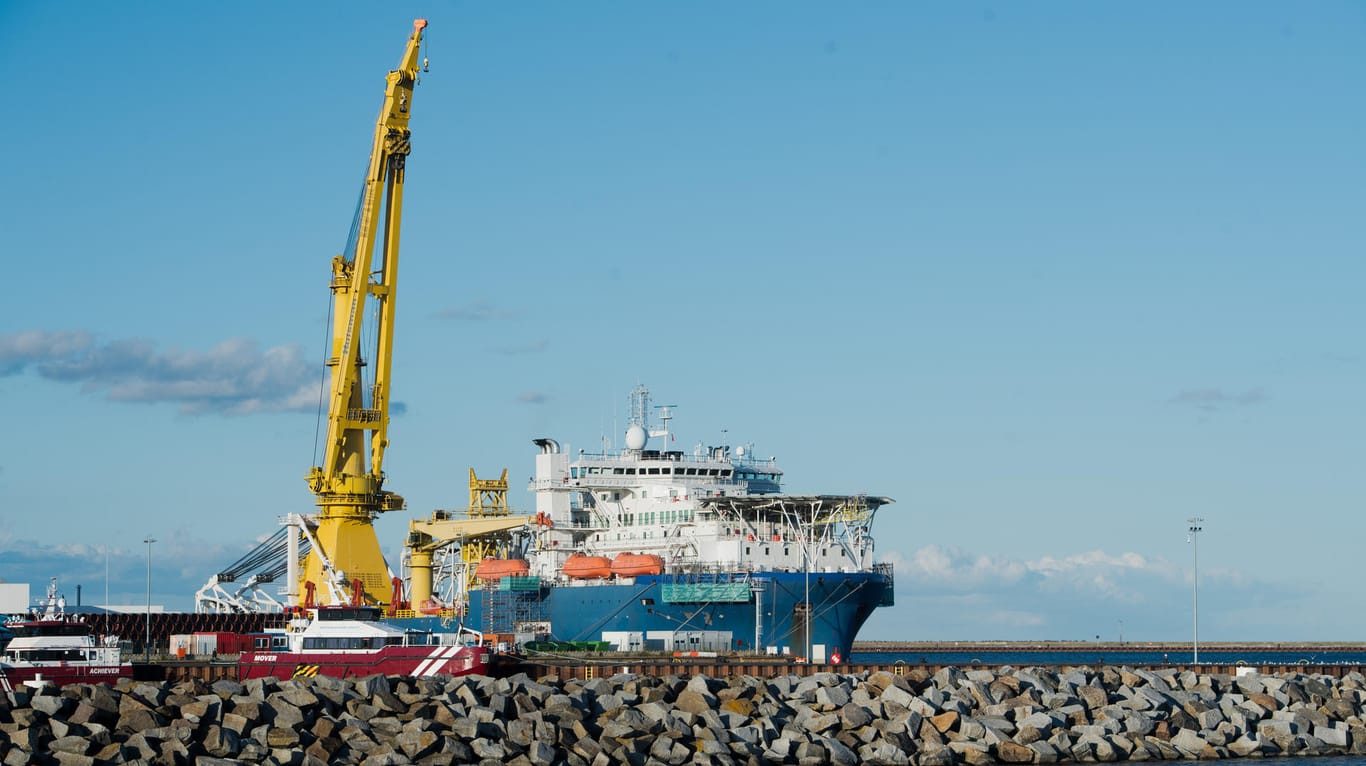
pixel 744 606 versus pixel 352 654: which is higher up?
pixel 744 606

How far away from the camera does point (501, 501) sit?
8581cm

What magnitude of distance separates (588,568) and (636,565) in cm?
242

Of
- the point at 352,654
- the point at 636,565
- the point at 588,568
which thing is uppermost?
the point at 636,565

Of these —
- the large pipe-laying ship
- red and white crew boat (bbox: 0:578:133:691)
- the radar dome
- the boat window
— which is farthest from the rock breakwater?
the radar dome

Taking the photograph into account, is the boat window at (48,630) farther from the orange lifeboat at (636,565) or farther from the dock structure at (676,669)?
the orange lifeboat at (636,565)

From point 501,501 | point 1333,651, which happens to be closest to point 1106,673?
point 501,501

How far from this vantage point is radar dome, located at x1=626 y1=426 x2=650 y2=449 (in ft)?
256

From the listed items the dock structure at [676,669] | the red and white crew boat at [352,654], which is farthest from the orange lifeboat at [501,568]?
the red and white crew boat at [352,654]

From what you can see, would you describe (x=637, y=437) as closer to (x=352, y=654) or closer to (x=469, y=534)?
(x=469, y=534)

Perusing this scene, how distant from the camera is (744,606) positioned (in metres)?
66.0

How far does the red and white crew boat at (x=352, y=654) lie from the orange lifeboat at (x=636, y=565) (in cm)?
2245

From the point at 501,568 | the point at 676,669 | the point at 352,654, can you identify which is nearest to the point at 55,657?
the point at 352,654

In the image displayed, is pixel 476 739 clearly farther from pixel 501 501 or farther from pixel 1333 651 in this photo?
pixel 1333 651

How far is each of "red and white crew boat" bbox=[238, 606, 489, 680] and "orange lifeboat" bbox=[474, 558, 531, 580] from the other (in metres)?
27.2
